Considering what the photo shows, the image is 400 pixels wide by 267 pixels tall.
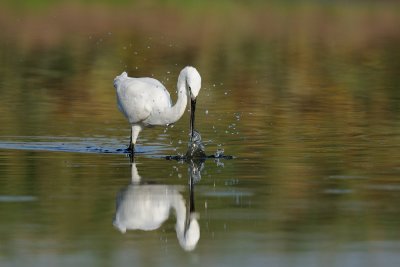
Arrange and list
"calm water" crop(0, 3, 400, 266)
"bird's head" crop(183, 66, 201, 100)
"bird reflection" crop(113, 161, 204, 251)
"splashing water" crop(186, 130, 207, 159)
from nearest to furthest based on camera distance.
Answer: "calm water" crop(0, 3, 400, 266)
"bird reflection" crop(113, 161, 204, 251)
"bird's head" crop(183, 66, 201, 100)
"splashing water" crop(186, 130, 207, 159)

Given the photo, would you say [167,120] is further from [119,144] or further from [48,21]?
[48,21]

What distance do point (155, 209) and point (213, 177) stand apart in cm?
231

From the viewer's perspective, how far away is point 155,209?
1173cm

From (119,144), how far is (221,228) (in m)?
6.18

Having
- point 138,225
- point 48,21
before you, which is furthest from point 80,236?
point 48,21

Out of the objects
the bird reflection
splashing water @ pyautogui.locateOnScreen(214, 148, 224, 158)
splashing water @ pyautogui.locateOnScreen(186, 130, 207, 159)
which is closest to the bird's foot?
splashing water @ pyautogui.locateOnScreen(186, 130, 207, 159)

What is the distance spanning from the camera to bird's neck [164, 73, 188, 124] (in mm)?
15393

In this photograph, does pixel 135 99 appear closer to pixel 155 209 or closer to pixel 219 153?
pixel 219 153

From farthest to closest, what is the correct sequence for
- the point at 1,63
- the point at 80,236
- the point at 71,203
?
the point at 1,63, the point at 71,203, the point at 80,236

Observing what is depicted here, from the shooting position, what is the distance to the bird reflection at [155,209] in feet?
35.3

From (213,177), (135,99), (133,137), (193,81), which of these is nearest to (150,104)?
(135,99)

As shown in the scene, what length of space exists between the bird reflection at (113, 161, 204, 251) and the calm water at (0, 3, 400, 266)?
2 centimetres

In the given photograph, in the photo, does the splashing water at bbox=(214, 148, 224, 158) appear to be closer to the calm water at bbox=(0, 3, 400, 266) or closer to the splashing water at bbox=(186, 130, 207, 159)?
the calm water at bbox=(0, 3, 400, 266)

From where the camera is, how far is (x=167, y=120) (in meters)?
15.8
